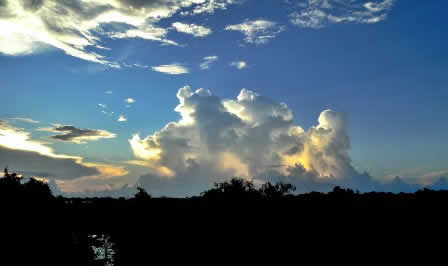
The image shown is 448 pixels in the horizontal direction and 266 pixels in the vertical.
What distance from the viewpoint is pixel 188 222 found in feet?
50.3

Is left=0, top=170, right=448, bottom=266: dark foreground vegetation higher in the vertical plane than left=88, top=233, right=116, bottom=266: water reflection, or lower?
higher

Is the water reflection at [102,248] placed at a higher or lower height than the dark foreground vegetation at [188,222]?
lower

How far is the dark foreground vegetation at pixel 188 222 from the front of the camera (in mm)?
11836

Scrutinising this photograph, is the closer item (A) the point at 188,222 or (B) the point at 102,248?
(A) the point at 188,222

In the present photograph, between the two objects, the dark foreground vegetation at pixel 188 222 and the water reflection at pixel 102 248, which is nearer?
the dark foreground vegetation at pixel 188 222

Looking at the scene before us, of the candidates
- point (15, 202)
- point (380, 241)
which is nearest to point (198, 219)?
point (380, 241)

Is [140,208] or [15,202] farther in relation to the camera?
[15,202]

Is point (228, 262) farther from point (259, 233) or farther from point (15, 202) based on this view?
point (15, 202)

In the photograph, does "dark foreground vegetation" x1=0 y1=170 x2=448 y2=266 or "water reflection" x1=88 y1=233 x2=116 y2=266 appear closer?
"dark foreground vegetation" x1=0 y1=170 x2=448 y2=266

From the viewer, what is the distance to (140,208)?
17281mm

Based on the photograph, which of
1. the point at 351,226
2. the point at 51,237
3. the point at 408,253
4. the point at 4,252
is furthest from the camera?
the point at 51,237

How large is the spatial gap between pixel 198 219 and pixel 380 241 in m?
7.28

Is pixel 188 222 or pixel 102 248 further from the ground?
pixel 188 222

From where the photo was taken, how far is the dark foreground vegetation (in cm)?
1184
